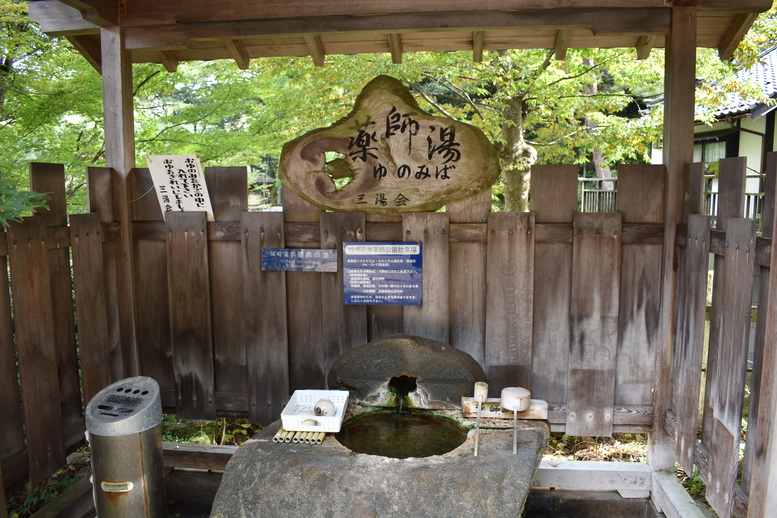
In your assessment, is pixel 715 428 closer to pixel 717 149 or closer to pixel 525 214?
pixel 525 214

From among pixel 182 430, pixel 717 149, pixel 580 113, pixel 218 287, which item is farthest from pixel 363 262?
pixel 717 149

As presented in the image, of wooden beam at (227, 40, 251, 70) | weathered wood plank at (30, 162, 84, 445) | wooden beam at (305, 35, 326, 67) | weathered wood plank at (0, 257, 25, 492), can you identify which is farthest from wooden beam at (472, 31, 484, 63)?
weathered wood plank at (0, 257, 25, 492)

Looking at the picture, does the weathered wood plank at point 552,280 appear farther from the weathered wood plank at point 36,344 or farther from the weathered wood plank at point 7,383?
the weathered wood plank at point 7,383

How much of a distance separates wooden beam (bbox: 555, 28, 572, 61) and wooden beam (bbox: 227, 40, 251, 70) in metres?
2.54

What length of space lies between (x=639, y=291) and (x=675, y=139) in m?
1.12

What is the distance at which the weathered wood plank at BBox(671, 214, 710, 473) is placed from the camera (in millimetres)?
3605

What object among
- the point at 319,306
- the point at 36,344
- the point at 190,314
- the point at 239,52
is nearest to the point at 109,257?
the point at 190,314

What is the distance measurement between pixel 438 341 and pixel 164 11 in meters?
3.25

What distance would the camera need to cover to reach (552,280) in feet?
14.2

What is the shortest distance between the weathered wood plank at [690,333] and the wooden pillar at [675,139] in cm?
12

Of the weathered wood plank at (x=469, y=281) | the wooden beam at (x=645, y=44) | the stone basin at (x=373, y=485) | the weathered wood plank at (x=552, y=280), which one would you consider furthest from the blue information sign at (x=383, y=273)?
the wooden beam at (x=645, y=44)

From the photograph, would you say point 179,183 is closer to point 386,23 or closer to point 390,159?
point 390,159

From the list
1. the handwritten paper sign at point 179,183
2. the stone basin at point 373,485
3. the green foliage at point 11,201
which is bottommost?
the stone basin at point 373,485

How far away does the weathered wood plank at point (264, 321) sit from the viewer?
14.8 feet
